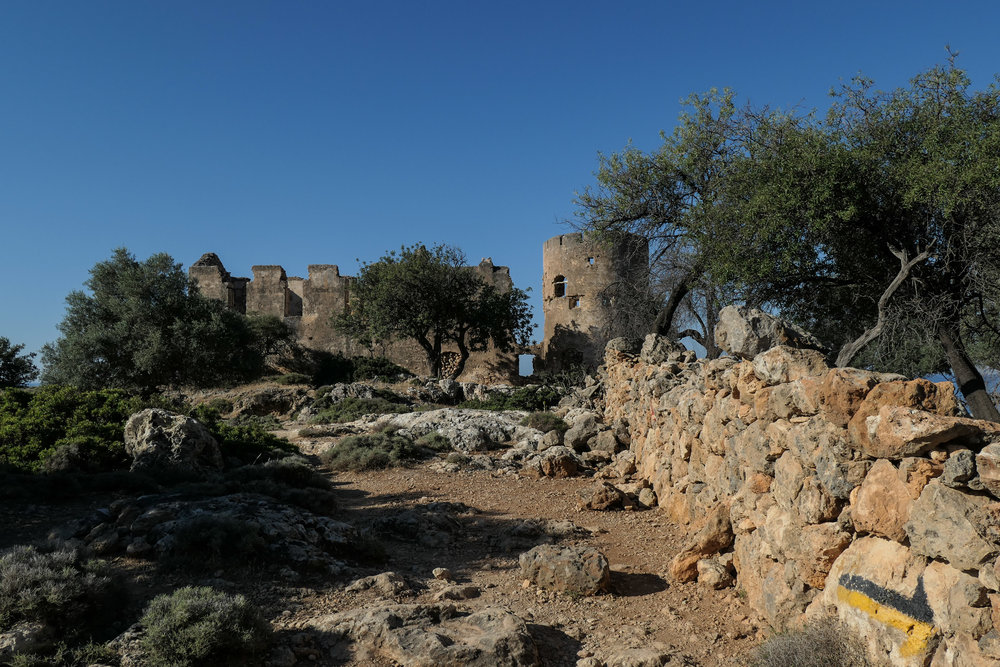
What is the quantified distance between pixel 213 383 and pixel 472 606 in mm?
20668

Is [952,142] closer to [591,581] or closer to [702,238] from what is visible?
[702,238]

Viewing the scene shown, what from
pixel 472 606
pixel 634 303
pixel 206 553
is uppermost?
pixel 634 303

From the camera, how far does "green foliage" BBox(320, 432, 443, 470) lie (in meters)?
10.5

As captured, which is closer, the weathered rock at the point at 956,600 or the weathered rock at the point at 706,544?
the weathered rock at the point at 956,600

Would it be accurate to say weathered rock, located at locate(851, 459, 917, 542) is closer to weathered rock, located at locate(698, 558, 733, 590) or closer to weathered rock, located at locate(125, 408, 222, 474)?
weathered rock, located at locate(698, 558, 733, 590)

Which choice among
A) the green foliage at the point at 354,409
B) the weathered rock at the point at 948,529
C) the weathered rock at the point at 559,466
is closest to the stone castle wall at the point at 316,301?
the green foliage at the point at 354,409

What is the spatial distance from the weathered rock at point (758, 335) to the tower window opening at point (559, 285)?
22148 millimetres

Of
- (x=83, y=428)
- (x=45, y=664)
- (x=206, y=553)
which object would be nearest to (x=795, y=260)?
(x=206, y=553)

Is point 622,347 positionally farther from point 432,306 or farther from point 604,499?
point 432,306

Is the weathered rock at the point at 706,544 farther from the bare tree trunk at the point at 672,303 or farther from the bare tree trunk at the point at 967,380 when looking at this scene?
the bare tree trunk at the point at 672,303

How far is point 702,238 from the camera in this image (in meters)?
10.8

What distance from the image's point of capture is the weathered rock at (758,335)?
6.41 metres

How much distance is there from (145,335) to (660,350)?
18953 millimetres

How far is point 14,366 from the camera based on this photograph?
2111cm
